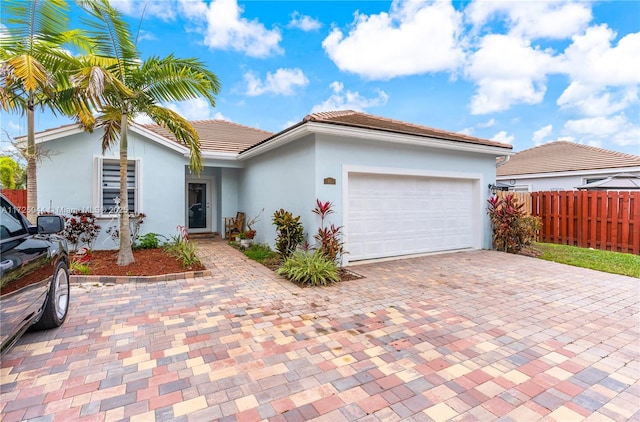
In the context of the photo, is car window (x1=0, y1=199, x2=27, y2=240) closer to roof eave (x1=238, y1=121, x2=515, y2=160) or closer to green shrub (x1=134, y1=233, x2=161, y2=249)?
roof eave (x1=238, y1=121, x2=515, y2=160)

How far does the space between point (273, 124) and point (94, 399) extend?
17.5 m

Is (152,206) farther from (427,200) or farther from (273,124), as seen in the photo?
(273,124)

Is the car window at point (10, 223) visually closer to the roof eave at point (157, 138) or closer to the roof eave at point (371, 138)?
the roof eave at point (371, 138)

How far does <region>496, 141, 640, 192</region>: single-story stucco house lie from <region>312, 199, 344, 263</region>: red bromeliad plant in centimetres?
903

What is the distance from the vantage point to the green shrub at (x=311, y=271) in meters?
5.88

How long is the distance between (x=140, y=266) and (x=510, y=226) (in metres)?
10.1

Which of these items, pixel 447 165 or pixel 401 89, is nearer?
pixel 447 165

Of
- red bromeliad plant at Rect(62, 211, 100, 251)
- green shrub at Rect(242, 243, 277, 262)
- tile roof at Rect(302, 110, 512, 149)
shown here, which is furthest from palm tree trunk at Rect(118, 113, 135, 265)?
tile roof at Rect(302, 110, 512, 149)

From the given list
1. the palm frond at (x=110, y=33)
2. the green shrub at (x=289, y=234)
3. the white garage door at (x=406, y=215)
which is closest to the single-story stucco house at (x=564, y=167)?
the white garage door at (x=406, y=215)

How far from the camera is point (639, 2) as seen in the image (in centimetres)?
751

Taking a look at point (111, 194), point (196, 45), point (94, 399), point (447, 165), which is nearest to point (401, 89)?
point (447, 165)

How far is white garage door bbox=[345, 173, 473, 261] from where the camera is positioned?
25.4 ft

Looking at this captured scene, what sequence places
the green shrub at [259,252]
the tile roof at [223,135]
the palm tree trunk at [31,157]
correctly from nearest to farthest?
the palm tree trunk at [31,157]
the green shrub at [259,252]
the tile roof at [223,135]

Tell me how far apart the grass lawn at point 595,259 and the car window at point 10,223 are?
10.4 metres
